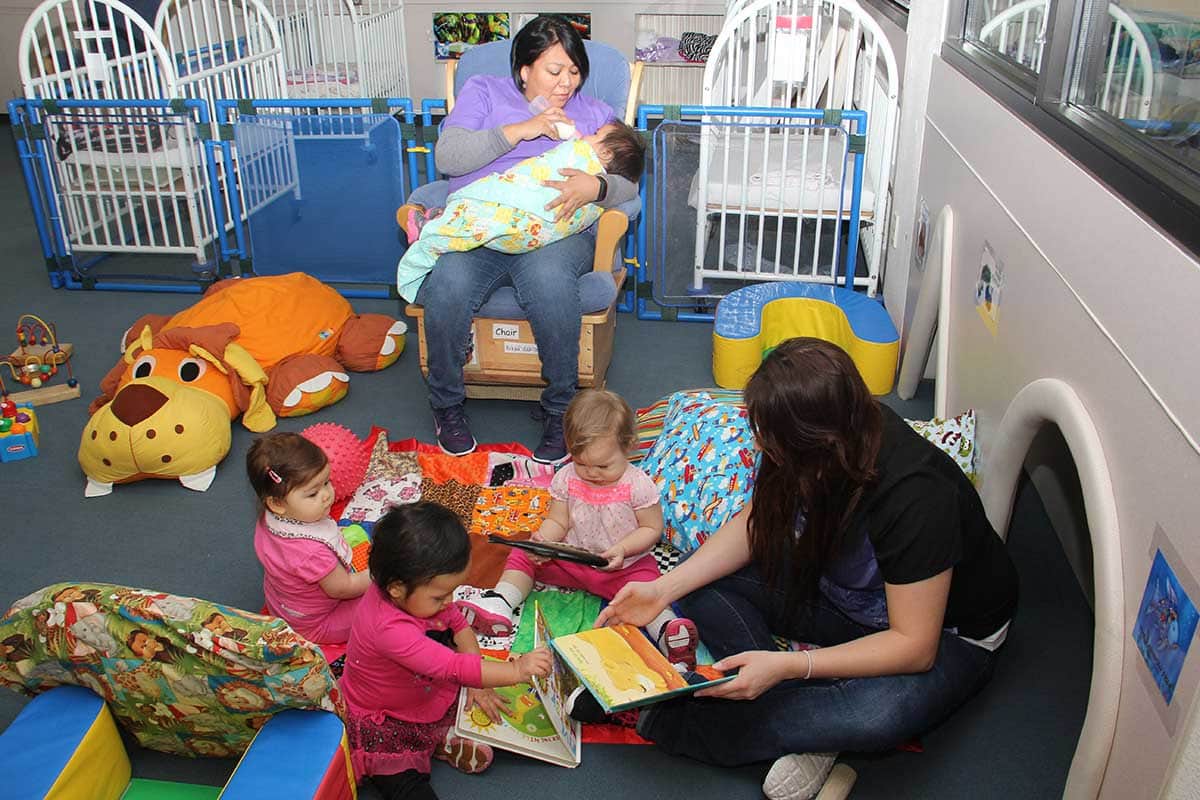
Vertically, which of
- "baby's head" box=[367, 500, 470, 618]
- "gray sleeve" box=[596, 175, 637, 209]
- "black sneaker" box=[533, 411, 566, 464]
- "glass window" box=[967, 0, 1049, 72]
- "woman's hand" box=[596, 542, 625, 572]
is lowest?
"black sneaker" box=[533, 411, 566, 464]

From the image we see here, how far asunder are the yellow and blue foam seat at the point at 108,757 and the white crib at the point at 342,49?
400 cm

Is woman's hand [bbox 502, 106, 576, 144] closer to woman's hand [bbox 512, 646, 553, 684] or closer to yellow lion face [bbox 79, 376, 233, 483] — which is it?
yellow lion face [bbox 79, 376, 233, 483]

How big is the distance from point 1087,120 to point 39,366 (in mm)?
3044

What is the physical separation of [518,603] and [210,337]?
A: 4.59 feet

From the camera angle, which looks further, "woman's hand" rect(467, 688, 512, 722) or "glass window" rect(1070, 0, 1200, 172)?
"woman's hand" rect(467, 688, 512, 722)

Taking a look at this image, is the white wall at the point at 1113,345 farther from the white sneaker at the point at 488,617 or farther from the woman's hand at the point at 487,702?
the white sneaker at the point at 488,617

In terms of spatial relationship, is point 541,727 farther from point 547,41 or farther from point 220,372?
point 547,41

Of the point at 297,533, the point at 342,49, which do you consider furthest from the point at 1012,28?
the point at 342,49

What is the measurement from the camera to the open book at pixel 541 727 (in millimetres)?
1748

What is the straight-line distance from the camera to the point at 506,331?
283 centimetres

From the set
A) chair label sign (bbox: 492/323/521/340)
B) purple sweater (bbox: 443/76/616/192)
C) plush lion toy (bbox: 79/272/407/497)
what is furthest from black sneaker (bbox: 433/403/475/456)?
purple sweater (bbox: 443/76/616/192)

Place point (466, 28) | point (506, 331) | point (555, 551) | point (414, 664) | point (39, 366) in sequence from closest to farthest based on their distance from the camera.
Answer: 1. point (414, 664)
2. point (555, 551)
3. point (506, 331)
4. point (39, 366)
5. point (466, 28)

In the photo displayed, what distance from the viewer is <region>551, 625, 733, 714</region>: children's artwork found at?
1.55 metres

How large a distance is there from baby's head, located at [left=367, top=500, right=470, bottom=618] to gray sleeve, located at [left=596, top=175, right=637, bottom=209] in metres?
1.52
